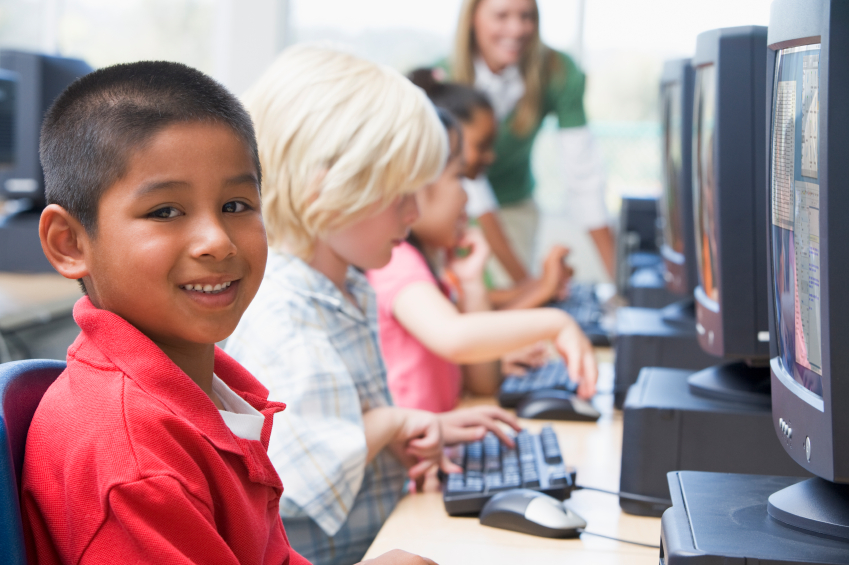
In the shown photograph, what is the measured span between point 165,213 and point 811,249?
1.54 feet

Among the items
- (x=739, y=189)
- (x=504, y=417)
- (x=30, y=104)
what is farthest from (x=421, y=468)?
(x=30, y=104)

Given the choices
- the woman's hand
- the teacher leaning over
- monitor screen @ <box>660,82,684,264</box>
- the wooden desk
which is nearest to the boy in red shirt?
the wooden desk

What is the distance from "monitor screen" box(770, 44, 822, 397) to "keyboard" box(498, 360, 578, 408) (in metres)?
0.73

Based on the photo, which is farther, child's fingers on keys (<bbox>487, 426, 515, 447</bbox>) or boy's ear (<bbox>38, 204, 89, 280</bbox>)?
child's fingers on keys (<bbox>487, 426, 515, 447</bbox>)

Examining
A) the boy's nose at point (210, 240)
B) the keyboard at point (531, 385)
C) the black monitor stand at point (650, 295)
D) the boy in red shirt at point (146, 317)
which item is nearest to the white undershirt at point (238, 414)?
the boy in red shirt at point (146, 317)

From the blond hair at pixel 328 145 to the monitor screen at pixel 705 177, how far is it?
358 millimetres

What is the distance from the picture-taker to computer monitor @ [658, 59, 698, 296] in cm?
136

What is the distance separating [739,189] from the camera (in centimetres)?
94

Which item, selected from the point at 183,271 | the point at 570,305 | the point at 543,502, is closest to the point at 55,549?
the point at 183,271

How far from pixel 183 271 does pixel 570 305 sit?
169 centimetres

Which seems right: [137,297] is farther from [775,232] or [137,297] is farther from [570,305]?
[570,305]

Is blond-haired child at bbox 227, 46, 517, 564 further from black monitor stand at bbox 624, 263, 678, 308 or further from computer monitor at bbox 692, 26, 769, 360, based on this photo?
black monitor stand at bbox 624, 263, 678, 308

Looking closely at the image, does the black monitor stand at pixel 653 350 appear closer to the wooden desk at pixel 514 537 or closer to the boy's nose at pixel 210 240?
the wooden desk at pixel 514 537

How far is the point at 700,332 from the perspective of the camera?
1111 mm
